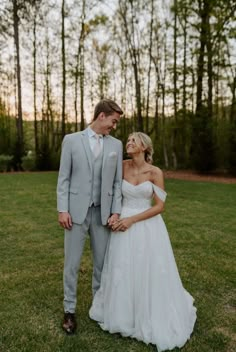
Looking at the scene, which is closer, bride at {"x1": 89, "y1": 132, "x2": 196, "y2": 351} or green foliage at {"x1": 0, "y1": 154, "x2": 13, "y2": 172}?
bride at {"x1": 89, "y1": 132, "x2": 196, "y2": 351}

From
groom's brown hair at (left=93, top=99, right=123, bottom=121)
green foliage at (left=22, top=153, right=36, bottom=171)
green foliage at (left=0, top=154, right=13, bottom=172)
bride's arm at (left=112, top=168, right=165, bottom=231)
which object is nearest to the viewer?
groom's brown hair at (left=93, top=99, right=123, bottom=121)

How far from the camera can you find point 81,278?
4293 mm

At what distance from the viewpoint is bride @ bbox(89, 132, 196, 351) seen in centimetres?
283

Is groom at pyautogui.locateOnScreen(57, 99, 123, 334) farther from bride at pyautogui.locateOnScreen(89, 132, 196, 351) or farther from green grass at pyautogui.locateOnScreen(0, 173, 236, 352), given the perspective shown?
green grass at pyautogui.locateOnScreen(0, 173, 236, 352)

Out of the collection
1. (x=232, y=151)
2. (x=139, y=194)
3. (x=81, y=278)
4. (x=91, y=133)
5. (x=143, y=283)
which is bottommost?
(x=81, y=278)

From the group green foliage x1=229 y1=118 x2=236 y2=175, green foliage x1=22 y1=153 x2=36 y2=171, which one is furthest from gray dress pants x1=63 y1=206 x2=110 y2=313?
green foliage x1=22 y1=153 x2=36 y2=171

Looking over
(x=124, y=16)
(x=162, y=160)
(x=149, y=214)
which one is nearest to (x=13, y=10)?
(x=124, y=16)

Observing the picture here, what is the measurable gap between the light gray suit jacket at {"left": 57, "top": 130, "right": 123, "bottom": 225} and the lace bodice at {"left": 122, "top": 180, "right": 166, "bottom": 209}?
0.32 feet

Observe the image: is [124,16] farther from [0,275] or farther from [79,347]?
[79,347]

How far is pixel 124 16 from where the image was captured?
17.8 m

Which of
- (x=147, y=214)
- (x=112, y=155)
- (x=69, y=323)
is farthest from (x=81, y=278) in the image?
(x=112, y=155)

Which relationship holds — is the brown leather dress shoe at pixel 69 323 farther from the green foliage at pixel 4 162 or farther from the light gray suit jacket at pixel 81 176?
the green foliage at pixel 4 162

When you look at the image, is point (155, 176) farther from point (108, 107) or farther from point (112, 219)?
point (108, 107)

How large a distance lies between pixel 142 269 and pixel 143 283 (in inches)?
4.4
